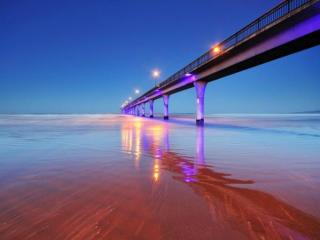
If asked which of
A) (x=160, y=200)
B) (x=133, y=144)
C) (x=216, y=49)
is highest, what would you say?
(x=216, y=49)

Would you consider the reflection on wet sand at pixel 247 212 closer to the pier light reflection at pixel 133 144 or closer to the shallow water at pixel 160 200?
the shallow water at pixel 160 200

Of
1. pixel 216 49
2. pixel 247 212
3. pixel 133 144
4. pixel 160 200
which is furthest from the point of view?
pixel 216 49

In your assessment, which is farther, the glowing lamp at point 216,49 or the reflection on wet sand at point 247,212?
the glowing lamp at point 216,49

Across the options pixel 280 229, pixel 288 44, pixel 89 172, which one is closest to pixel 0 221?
pixel 89 172

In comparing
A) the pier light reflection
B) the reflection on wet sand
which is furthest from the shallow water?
the pier light reflection

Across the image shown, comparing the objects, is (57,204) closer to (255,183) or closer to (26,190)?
(26,190)

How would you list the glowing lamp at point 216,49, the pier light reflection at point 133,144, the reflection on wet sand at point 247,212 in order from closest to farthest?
the reflection on wet sand at point 247,212, the pier light reflection at point 133,144, the glowing lamp at point 216,49

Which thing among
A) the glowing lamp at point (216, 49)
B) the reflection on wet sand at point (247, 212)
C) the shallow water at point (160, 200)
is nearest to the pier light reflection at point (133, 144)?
the shallow water at point (160, 200)

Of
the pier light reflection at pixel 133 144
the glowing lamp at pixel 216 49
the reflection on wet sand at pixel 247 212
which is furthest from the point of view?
the glowing lamp at pixel 216 49

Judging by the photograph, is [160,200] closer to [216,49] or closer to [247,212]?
[247,212]

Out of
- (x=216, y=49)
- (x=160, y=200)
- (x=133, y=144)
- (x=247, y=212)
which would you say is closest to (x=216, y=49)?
(x=216, y=49)

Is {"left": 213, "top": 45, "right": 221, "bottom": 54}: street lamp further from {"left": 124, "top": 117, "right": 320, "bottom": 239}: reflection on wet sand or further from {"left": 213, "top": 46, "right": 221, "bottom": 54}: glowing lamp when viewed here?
{"left": 124, "top": 117, "right": 320, "bottom": 239}: reflection on wet sand

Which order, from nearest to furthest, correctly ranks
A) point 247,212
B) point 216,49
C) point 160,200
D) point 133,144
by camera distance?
point 247,212 < point 160,200 < point 133,144 < point 216,49

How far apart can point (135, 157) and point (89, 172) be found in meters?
2.42
